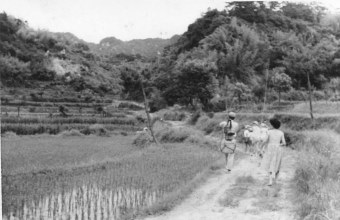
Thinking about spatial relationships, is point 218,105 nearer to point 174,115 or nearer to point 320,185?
point 174,115

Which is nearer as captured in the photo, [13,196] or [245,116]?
[13,196]

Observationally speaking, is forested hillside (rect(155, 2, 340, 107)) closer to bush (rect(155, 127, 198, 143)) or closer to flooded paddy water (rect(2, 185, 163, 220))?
bush (rect(155, 127, 198, 143))

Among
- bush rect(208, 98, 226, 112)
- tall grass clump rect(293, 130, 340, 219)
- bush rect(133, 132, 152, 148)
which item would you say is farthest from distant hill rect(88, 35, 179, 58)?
tall grass clump rect(293, 130, 340, 219)

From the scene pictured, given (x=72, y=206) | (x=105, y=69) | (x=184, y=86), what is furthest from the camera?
(x=105, y=69)

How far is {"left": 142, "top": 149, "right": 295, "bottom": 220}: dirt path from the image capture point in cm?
602

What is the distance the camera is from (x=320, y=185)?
6230mm

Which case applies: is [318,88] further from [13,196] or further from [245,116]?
[13,196]

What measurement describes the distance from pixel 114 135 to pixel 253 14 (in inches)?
1237

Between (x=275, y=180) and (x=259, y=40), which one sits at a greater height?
(x=259, y=40)

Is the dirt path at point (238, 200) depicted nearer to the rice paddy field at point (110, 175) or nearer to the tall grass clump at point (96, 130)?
the rice paddy field at point (110, 175)

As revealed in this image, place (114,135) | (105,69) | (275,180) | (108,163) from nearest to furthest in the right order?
(275,180) < (108,163) < (114,135) < (105,69)

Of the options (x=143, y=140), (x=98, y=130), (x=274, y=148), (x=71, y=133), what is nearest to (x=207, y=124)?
(x=143, y=140)

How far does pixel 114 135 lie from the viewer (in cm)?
2328

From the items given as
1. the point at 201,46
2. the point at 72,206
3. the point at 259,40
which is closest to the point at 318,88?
the point at 259,40
